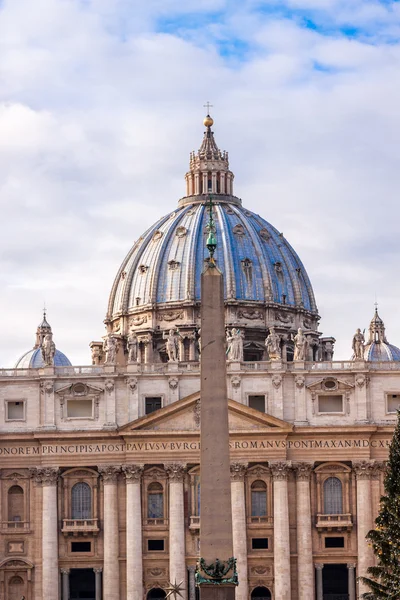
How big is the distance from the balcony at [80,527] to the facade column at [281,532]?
10.5 m

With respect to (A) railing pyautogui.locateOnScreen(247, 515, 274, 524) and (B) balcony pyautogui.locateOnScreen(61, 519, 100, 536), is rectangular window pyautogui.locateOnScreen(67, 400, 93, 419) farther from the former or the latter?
(A) railing pyautogui.locateOnScreen(247, 515, 274, 524)

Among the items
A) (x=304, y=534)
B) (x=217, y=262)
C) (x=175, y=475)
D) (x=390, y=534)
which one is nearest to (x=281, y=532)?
(x=304, y=534)

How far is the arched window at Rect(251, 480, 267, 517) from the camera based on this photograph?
10656cm

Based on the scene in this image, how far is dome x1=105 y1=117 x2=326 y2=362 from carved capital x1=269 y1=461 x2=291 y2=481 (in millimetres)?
27942

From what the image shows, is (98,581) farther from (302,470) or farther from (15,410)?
(302,470)

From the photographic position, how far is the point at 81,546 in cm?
10612

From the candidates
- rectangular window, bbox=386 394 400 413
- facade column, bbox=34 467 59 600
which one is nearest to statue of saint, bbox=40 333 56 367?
facade column, bbox=34 467 59 600

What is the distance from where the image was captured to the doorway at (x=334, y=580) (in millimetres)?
105375

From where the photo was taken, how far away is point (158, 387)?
107 meters

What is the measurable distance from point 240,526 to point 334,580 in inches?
253

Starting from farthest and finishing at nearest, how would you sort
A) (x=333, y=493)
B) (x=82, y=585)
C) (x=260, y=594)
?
(x=333, y=493)
(x=82, y=585)
(x=260, y=594)

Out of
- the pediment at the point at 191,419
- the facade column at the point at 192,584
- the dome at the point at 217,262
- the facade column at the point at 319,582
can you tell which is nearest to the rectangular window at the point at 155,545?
the facade column at the point at 192,584

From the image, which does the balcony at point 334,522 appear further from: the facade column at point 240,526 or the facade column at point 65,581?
the facade column at point 65,581

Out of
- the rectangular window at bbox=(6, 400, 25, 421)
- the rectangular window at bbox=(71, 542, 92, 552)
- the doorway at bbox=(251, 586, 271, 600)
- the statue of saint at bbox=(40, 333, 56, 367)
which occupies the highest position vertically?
the statue of saint at bbox=(40, 333, 56, 367)
